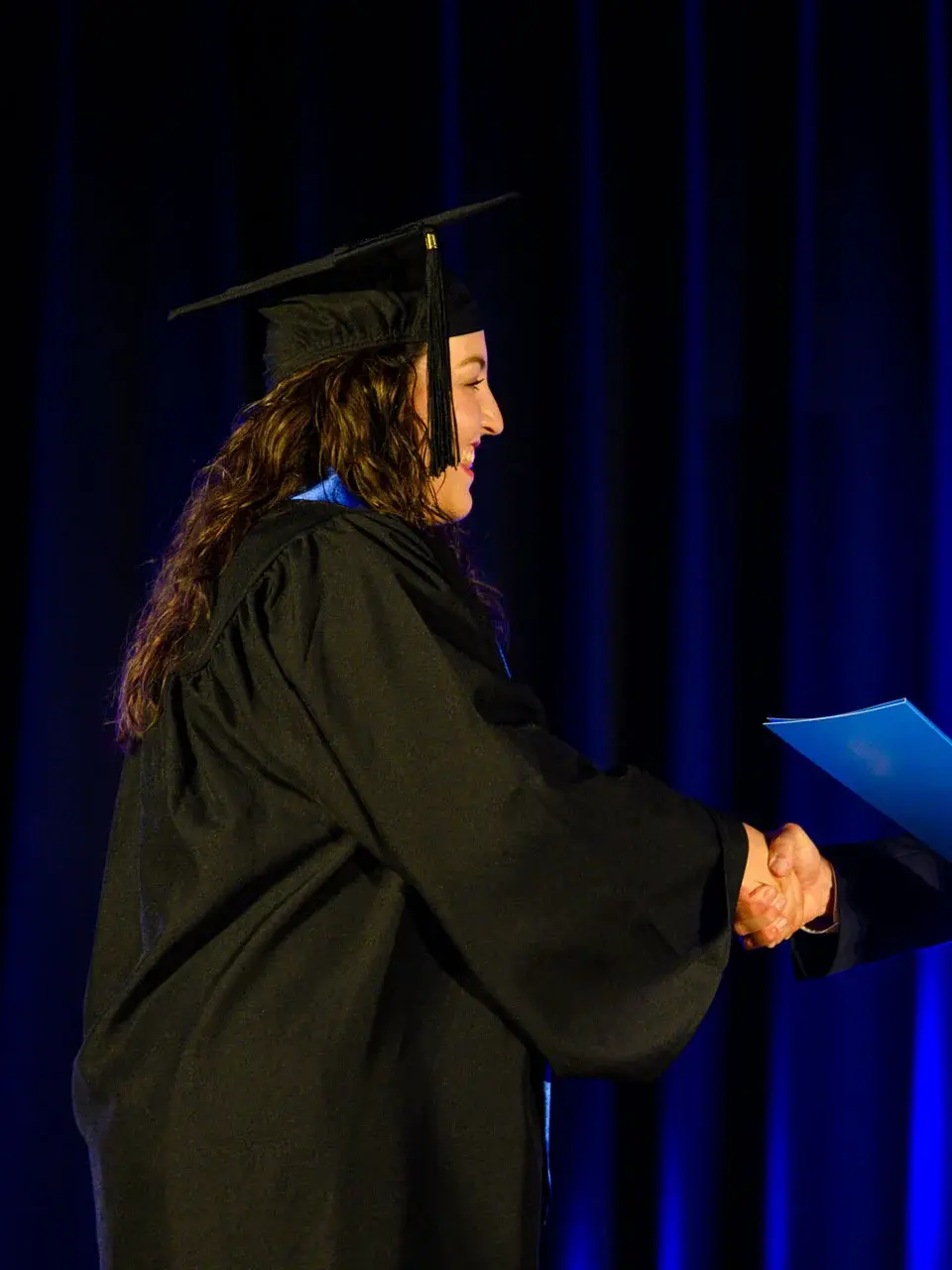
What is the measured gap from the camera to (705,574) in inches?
83.4

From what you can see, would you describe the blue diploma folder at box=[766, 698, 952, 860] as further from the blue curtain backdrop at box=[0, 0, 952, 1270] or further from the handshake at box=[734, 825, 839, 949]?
the blue curtain backdrop at box=[0, 0, 952, 1270]

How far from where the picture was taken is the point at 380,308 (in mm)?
1468

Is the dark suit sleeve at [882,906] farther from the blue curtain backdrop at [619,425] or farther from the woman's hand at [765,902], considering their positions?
the blue curtain backdrop at [619,425]

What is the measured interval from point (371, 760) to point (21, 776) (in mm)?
1159

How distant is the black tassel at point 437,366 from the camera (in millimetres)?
1442

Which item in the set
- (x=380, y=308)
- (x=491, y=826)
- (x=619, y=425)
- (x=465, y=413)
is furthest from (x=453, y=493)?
(x=619, y=425)

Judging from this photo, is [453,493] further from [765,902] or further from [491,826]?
[765,902]

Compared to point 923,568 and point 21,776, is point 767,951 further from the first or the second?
point 21,776

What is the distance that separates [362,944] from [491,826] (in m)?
0.17

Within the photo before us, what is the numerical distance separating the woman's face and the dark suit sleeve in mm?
683

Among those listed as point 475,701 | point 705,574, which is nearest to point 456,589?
point 475,701

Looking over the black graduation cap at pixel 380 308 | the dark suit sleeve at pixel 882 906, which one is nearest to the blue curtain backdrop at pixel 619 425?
the dark suit sleeve at pixel 882 906

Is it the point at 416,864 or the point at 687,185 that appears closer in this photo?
the point at 416,864

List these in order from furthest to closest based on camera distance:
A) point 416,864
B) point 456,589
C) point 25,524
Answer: point 25,524 → point 456,589 → point 416,864
